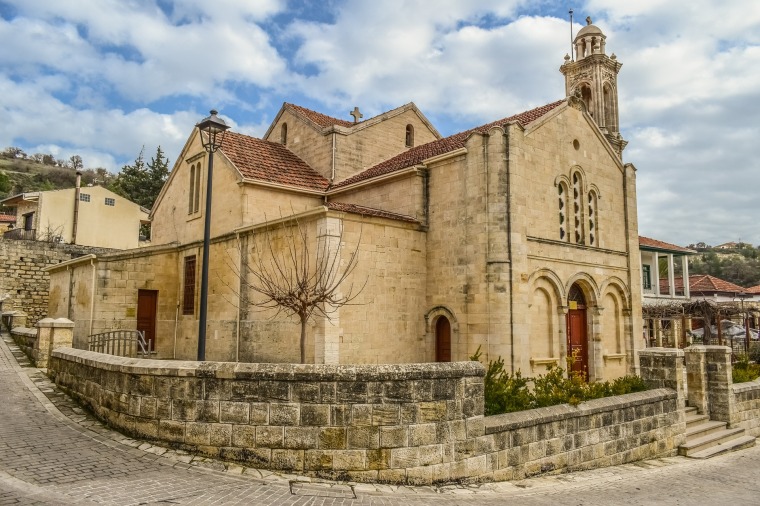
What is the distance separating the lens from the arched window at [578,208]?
1797cm

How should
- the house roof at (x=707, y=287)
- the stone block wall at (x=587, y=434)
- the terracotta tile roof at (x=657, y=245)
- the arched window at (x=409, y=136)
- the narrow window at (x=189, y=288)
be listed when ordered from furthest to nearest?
1. the house roof at (x=707, y=287)
2. the terracotta tile roof at (x=657, y=245)
3. the arched window at (x=409, y=136)
4. the narrow window at (x=189, y=288)
5. the stone block wall at (x=587, y=434)

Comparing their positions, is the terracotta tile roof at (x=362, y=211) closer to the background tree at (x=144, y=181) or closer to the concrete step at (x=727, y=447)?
the concrete step at (x=727, y=447)

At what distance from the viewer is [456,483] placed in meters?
7.65

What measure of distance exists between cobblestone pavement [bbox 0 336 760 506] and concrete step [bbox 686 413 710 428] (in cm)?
273

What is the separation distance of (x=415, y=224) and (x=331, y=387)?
9.59m

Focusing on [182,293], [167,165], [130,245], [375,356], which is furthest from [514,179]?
[167,165]

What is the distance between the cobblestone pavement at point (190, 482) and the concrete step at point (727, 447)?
1.09 metres

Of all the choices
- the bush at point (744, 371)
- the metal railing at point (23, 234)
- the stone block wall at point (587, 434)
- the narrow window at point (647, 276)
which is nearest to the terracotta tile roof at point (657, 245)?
the narrow window at point (647, 276)

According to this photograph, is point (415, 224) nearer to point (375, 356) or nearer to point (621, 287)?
point (375, 356)

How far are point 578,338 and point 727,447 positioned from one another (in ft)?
18.0

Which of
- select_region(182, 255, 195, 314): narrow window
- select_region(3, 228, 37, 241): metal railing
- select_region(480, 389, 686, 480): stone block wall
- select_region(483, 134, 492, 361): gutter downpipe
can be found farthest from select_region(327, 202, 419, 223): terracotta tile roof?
select_region(3, 228, 37, 241): metal railing

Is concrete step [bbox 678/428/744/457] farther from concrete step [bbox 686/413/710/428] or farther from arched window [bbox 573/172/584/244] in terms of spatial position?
arched window [bbox 573/172/584/244]

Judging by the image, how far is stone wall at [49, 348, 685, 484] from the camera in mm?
7203

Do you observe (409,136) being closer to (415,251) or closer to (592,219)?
(592,219)
